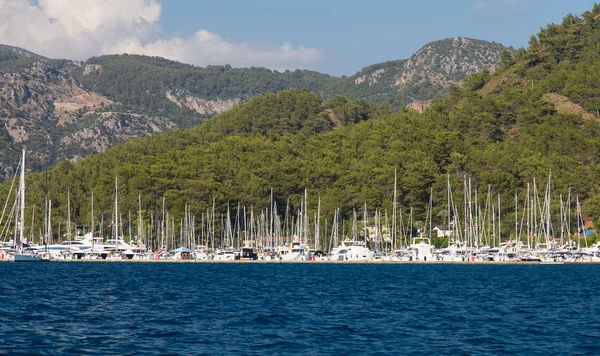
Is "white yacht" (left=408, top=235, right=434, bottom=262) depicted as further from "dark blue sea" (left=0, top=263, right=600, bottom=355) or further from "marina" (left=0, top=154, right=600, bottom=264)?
"dark blue sea" (left=0, top=263, right=600, bottom=355)

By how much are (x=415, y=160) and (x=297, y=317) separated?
323ft

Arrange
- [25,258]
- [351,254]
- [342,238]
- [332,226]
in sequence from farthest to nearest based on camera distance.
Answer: [332,226], [342,238], [351,254], [25,258]

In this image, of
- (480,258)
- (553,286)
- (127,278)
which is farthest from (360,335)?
(480,258)

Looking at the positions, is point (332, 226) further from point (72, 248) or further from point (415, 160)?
point (72, 248)

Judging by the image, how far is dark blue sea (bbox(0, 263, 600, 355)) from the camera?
31.2 m

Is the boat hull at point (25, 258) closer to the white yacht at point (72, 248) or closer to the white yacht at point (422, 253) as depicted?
the white yacht at point (72, 248)

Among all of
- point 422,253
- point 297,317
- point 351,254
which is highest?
point 351,254

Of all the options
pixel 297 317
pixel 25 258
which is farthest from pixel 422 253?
pixel 297 317

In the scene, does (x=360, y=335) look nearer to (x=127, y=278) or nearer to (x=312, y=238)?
(x=127, y=278)

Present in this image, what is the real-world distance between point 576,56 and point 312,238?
3279 inches

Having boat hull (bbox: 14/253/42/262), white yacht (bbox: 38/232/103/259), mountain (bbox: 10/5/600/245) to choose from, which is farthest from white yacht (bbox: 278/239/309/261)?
boat hull (bbox: 14/253/42/262)

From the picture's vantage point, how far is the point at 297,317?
40.0 meters

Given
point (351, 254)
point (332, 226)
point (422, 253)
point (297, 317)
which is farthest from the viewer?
point (332, 226)

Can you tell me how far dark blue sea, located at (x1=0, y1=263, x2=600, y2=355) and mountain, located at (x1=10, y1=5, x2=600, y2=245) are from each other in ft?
196
